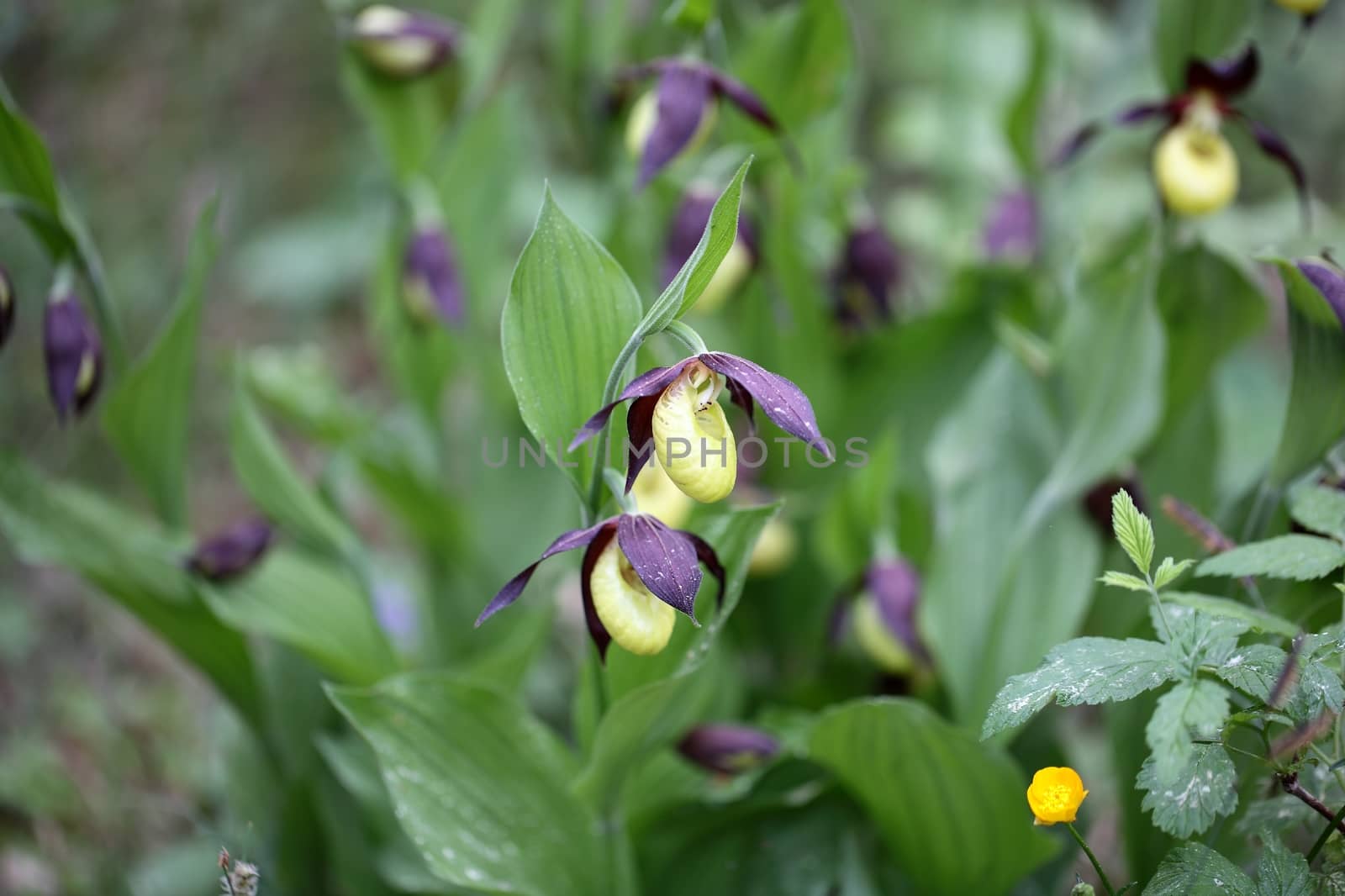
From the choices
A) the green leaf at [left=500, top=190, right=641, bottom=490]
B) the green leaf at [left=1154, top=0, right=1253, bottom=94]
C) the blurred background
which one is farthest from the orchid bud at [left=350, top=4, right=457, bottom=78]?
the green leaf at [left=1154, top=0, right=1253, bottom=94]

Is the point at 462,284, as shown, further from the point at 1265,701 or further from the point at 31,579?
the point at 31,579

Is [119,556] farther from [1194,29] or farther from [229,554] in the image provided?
[1194,29]

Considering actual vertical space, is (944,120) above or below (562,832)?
above

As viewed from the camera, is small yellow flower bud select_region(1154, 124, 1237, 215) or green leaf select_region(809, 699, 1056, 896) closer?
green leaf select_region(809, 699, 1056, 896)

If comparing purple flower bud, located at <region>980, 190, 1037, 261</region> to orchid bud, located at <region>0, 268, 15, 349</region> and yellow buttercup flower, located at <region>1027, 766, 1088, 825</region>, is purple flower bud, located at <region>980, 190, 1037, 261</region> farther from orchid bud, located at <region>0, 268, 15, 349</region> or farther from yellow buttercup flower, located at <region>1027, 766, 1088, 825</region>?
orchid bud, located at <region>0, 268, 15, 349</region>

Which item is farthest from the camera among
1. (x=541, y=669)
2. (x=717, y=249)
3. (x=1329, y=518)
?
(x=541, y=669)

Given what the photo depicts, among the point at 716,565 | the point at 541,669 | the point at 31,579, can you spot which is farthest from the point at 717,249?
the point at 31,579

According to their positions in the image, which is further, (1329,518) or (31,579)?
(31,579)
